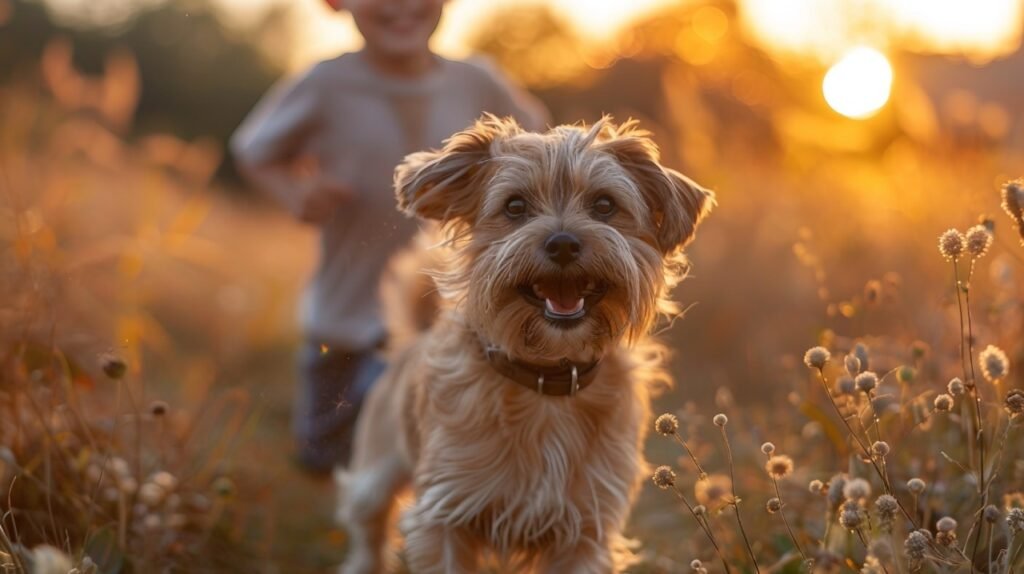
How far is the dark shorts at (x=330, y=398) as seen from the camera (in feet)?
19.5

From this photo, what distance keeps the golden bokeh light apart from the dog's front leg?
420 cm

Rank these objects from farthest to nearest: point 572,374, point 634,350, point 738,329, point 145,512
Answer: point 738,329, point 145,512, point 634,350, point 572,374

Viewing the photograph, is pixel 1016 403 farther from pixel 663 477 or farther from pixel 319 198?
pixel 319 198

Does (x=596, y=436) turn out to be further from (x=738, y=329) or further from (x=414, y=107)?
(x=738, y=329)

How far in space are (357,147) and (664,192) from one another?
255cm

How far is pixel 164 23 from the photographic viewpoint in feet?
100

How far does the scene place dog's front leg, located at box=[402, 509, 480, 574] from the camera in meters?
3.54

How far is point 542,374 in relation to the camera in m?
3.49

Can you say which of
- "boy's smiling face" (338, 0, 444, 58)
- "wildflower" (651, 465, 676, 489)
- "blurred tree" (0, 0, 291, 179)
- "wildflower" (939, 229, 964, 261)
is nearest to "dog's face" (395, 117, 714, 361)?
"wildflower" (651, 465, 676, 489)

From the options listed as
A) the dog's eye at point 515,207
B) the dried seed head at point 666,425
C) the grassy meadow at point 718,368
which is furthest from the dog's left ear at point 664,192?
the dried seed head at point 666,425

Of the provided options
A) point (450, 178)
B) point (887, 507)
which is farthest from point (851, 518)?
point (450, 178)

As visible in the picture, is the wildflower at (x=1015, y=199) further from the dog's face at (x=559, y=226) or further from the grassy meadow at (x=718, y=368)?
the dog's face at (x=559, y=226)

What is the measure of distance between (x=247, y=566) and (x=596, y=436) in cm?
187

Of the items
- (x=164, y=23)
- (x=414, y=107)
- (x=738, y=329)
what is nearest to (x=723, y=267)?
(x=738, y=329)
